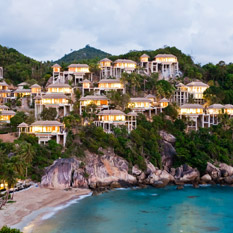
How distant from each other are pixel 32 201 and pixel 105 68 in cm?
3867

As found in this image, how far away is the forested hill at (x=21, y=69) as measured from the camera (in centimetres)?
7406

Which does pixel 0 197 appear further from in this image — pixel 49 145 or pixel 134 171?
pixel 134 171

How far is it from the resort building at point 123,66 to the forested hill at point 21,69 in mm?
15065

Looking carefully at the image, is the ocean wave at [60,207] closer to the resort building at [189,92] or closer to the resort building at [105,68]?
the resort building at [189,92]

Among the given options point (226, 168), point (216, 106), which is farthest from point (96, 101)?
point (226, 168)

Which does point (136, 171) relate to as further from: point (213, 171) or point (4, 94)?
point (4, 94)

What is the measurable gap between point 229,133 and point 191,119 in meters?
6.74

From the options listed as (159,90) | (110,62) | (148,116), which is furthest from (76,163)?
(110,62)

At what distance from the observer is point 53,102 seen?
5628cm

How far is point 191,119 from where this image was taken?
58906 millimetres

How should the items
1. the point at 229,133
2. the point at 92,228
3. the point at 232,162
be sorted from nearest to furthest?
1. the point at 92,228
2. the point at 232,162
3. the point at 229,133

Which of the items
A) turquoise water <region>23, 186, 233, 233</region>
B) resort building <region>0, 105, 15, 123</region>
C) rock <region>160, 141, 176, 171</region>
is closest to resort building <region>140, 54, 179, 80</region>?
rock <region>160, 141, 176, 171</region>

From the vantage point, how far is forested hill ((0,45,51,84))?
74.1m

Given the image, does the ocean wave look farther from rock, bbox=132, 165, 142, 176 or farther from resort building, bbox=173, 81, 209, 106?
resort building, bbox=173, 81, 209, 106
